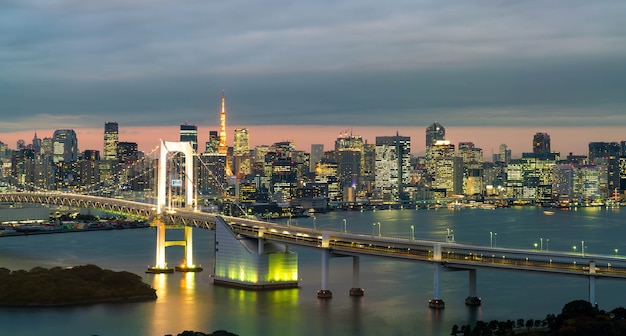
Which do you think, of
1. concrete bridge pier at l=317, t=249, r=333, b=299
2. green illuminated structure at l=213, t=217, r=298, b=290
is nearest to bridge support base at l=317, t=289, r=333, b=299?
concrete bridge pier at l=317, t=249, r=333, b=299

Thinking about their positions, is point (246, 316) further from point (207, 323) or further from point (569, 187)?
point (569, 187)

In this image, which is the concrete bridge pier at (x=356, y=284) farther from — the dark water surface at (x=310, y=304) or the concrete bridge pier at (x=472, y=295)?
the concrete bridge pier at (x=472, y=295)

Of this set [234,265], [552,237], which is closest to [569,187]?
[552,237]

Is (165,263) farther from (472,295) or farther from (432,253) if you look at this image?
(472,295)

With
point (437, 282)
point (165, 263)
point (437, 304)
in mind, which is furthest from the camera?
point (165, 263)

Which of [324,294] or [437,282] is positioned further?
[324,294]

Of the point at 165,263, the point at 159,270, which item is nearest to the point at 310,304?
the point at 159,270

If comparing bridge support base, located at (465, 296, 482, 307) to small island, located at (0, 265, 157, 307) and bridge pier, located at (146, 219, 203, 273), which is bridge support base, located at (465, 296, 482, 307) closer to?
small island, located at (0, 265, 157, 307)
